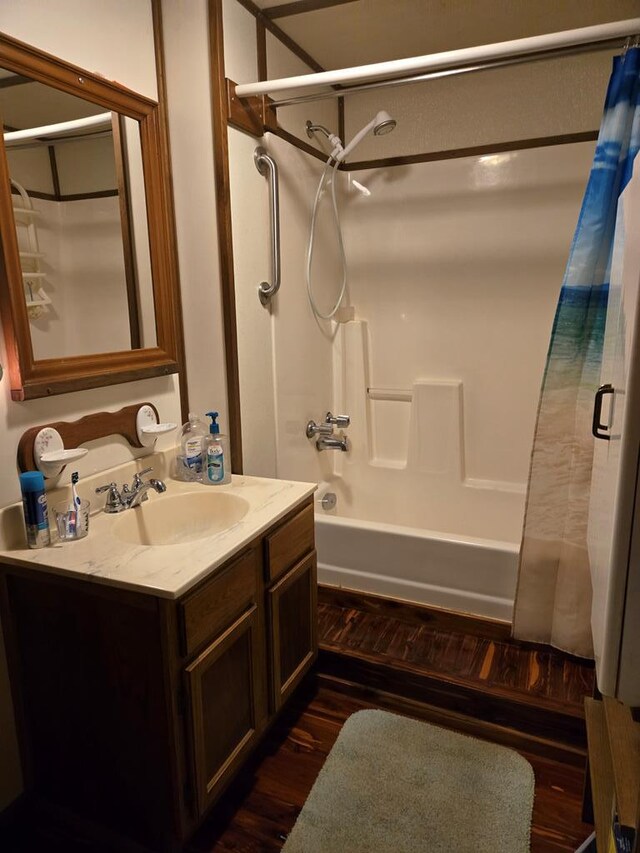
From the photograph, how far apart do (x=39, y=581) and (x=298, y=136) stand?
2.00 meters

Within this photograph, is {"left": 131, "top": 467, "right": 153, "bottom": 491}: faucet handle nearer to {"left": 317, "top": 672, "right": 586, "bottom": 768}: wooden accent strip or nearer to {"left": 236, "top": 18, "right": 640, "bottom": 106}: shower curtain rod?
{"left": 317, "top": 672, "right": 586, "bottom": 768}: wooden accent strip

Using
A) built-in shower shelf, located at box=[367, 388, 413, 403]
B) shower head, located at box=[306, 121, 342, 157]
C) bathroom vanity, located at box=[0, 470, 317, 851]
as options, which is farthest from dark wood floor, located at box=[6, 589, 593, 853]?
shower head, located at box=[306, 121, 342, 157]

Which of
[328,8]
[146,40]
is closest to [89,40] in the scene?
[146,40]

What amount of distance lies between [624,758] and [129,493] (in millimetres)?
1341

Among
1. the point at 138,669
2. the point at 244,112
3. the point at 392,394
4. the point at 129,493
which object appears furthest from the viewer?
the point at 392,394

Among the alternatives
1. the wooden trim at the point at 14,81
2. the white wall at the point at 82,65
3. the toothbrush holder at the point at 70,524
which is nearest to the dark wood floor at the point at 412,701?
the white wall at the point at 82,65

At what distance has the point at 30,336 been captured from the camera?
4.60ft

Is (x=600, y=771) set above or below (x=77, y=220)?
below

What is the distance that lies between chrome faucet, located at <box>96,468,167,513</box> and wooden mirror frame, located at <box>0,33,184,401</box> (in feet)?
0.95

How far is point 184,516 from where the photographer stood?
69.2 inches

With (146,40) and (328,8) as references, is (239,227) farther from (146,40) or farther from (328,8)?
(328,8)

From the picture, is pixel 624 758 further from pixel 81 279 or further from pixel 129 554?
pixel 81 279

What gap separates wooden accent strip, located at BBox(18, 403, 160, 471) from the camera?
1.41 metres

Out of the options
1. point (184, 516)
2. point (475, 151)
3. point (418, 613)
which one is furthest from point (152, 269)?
point (475, 151)
